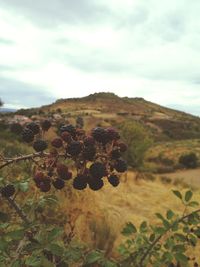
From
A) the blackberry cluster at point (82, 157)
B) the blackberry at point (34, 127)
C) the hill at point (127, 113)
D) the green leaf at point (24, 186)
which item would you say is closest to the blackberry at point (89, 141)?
the blackberry cluster at point (82, 157)

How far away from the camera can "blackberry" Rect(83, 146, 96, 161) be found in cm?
224

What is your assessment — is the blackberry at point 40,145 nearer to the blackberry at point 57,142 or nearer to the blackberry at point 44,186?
the blackberry at point 57,142

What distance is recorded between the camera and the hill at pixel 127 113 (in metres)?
73.1

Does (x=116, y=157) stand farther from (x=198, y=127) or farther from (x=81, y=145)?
(x=198, y=127)

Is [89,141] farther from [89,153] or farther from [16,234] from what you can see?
[16,234]

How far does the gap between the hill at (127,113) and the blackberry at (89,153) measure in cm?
6351

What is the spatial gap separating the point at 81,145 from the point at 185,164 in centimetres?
3181

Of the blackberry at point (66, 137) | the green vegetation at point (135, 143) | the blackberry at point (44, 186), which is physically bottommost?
the green vegetation at point (135, 143)

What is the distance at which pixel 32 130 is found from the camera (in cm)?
252

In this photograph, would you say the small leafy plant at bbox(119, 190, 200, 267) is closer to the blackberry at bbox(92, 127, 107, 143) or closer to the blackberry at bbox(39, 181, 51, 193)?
the blackberry at bbox(39, 181, 51, 193)

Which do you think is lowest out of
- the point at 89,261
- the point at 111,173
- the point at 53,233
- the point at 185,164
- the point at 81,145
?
the point at 185,164

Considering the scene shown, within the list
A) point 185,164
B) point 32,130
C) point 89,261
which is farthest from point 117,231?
point 185,164

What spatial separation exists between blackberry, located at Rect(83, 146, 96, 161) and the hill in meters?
63.5

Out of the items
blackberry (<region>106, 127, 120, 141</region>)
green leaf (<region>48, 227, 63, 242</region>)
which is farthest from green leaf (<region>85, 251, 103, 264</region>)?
blackberry (<region>106, 127, 120, 141</region>)
